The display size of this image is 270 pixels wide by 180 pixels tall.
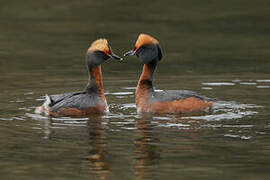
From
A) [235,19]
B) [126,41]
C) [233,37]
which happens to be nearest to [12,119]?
[126,41]

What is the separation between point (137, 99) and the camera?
15.6 metres

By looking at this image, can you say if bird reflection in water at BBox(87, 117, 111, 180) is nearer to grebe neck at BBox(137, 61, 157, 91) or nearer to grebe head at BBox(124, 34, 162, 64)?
grebe neck at BBox(137, 61, 157, 91)

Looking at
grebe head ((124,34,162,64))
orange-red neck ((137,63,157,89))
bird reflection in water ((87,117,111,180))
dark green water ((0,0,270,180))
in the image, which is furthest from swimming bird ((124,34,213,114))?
bird reflection in water ((87,117,111,180))

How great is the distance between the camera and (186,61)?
21.7 metres

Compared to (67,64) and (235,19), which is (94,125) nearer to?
(67,64)

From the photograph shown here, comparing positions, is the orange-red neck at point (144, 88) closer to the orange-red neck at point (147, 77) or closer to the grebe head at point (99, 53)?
the orange-red neck at point (147, 77)

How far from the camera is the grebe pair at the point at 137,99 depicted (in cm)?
1472

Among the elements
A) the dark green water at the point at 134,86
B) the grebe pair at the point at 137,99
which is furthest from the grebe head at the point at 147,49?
the dark green water at the point at 134,86

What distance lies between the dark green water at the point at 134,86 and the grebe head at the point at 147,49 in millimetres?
965

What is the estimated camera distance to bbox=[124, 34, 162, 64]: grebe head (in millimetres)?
15766

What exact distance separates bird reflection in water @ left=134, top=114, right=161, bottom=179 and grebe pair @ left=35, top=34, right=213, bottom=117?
0.79m

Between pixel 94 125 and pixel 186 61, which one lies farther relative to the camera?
pixel 186 61

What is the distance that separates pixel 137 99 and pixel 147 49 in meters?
1.00

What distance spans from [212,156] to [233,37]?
14517 mm
